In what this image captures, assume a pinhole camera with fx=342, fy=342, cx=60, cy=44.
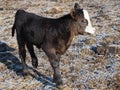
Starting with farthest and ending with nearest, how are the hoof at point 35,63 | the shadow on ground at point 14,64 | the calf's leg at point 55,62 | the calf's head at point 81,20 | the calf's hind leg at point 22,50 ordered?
the hoof at point 35,63 < the calf's hind leg at point 22,50 < the shadow on ground at point 14,64 < the calf's leg at point 55,62 < the calf's head at point 81,20

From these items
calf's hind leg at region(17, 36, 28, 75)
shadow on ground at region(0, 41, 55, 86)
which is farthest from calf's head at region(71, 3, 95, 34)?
calf's hind leg at region(17, 36, 28, 75)

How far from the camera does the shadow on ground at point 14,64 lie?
9.79m

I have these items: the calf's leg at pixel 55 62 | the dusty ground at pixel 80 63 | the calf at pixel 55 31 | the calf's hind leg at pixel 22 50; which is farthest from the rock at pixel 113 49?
the calf's hind leg at pixel 22 50

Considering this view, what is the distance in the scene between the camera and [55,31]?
895 cm

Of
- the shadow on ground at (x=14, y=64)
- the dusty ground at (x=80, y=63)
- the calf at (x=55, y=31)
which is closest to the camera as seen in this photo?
the calf at (x=55, y=31)

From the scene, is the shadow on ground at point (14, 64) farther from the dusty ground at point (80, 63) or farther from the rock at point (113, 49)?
the rock at point (113, 49)

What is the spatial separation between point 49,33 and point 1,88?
6.82 ft

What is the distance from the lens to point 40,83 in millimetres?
9547

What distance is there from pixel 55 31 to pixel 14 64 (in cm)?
275

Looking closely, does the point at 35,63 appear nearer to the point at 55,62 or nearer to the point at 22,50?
the point at 22,50

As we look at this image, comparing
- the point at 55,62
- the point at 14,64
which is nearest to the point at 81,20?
the point at 55,62

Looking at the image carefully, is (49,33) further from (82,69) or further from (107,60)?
(107,60)

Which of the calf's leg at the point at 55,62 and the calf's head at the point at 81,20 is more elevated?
the calf's head at the point at 81,20

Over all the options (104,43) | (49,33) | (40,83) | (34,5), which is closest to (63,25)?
(49,33)
